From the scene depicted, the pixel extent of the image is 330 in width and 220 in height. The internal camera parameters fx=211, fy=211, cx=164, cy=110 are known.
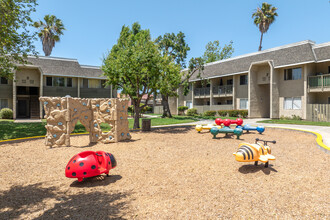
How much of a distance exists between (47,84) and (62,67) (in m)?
3.04

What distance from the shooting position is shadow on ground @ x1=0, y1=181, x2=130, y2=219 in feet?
13.4

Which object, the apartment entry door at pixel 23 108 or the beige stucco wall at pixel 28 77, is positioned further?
the apartment entry door at pixel 23 108

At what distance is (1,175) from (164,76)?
11.9m

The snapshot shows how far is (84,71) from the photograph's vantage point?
30.2m

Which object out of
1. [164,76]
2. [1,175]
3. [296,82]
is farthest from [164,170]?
[296,82]

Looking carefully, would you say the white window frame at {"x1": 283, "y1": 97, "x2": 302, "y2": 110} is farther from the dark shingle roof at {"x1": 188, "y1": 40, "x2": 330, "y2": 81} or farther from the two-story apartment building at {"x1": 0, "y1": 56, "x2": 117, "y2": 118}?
the two-story apartment building at {"x1": 0, "y1": 56, "x2": 117, "y2": 118}

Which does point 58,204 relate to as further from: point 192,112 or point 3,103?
point 192,112

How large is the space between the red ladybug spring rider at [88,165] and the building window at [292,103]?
2343 centimetres

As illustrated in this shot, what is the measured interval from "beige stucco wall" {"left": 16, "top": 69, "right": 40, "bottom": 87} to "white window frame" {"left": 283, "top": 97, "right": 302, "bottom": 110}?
30.8m

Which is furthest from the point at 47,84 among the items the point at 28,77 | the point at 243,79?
the point at 243,79

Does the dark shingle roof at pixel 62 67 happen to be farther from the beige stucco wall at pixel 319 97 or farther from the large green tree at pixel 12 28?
the beige stucco wall at pixel 319 97

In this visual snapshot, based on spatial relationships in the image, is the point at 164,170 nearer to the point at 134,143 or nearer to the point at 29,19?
the point at 134,143

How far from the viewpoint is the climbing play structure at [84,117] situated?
10.1 meters

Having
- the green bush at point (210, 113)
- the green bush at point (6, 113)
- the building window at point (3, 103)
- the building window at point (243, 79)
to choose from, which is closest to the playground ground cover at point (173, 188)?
the green bush at point (6, 113)
